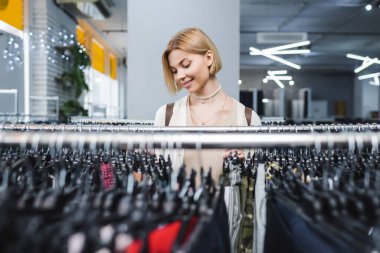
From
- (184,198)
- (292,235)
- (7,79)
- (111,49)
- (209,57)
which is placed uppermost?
(111,49)

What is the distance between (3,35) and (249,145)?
17.4 ft

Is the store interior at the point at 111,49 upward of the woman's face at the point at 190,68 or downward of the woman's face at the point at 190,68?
upward

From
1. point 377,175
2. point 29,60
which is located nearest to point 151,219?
point 377,175

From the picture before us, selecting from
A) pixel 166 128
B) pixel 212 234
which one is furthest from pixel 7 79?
pixel 212 234

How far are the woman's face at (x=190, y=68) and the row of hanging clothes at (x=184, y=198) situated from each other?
38 cm

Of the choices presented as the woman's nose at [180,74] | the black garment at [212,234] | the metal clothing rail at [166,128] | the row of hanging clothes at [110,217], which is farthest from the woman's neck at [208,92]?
the black garment at [212,234]

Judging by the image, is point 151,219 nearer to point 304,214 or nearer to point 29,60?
point 304,214

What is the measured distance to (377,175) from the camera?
3.33 feet

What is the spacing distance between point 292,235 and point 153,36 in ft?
9.83

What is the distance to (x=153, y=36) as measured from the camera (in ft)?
12.3

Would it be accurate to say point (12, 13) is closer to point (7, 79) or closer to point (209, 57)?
point (7, 79)

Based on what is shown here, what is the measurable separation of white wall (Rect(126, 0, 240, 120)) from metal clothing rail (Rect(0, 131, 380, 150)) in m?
2.62

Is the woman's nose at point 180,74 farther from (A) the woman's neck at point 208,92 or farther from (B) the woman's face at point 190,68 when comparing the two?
(A) the woman's neck at point 208,92

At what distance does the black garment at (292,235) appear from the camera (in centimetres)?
85
